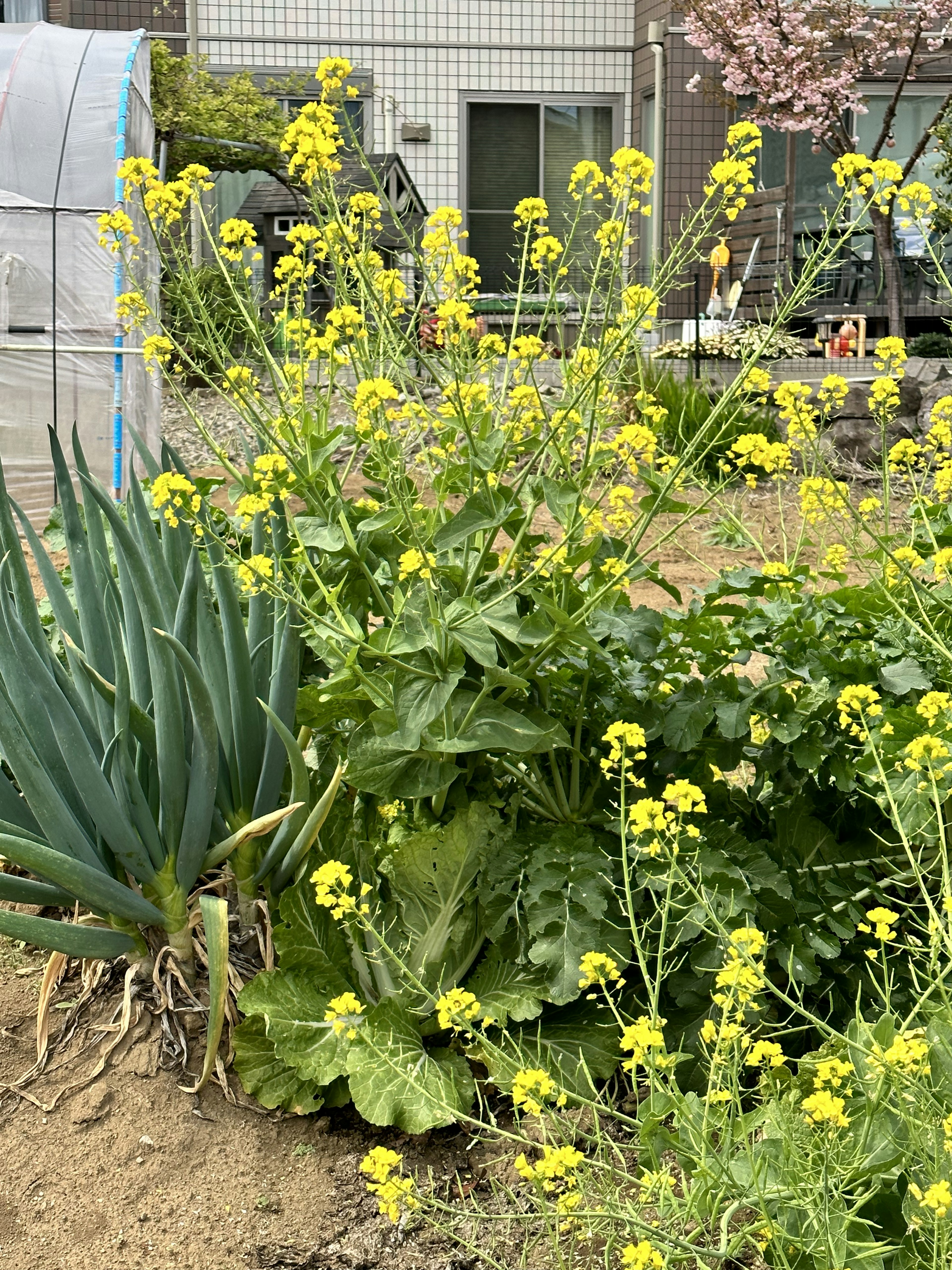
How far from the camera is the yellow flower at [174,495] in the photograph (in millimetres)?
2236

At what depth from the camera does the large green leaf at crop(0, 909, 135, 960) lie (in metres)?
2.30

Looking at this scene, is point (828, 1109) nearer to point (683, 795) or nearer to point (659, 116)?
point (683, 795)

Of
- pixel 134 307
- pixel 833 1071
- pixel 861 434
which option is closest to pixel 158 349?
pixel 134 307

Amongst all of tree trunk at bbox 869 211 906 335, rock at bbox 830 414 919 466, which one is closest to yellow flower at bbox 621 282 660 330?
rock at bbox 830 414 919 466

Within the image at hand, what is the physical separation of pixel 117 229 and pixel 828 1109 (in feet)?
6.06

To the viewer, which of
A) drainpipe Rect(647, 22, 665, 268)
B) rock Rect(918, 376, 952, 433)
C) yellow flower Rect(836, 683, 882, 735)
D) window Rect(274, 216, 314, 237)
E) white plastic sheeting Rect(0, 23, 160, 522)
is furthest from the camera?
drainpipe Rect(647, 22, 665, 268)

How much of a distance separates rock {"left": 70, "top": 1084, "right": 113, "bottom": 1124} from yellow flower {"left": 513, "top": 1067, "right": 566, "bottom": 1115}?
1017 mm

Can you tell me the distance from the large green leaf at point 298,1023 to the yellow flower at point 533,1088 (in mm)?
668

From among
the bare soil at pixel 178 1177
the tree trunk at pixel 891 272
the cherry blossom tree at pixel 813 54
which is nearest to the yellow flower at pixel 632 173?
the bare soil at pixel 178 1177

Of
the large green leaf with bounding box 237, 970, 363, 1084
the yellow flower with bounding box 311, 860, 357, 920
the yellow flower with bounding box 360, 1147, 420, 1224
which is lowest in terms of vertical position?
the large green leaf with bounding box 237, 970, 363, 1084

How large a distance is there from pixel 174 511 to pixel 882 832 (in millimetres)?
1474

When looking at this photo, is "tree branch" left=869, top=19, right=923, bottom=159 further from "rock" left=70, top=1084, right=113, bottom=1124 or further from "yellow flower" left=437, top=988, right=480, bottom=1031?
"yellow flower" left=437, top=988, right=480, bottom=1031

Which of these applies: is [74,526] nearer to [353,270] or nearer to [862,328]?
[353,270]

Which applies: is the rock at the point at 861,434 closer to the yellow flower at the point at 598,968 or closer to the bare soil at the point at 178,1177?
the bare soil at the point at 178,1177
